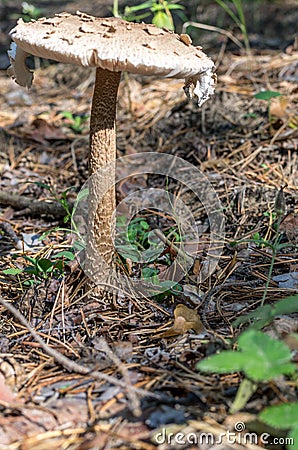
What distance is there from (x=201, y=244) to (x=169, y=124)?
1.40 m

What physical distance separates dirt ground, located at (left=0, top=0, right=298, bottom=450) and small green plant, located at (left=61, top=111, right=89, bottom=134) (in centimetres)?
3

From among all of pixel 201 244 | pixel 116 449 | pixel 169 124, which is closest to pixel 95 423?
pixel 116 449

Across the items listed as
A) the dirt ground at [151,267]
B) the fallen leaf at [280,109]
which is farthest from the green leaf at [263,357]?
the fallen leaf at [280,109]

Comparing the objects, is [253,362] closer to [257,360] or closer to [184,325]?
[257,360]

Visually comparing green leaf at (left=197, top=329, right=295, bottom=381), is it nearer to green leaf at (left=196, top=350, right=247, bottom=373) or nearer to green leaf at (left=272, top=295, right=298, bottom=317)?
green leaf at (left=196, top=350, right=247, bottom=373)

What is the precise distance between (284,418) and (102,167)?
143cm

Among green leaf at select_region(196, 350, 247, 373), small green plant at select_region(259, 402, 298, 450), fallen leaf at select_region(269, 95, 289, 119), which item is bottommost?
small green plant at select_region(259, 402, 298, 450)

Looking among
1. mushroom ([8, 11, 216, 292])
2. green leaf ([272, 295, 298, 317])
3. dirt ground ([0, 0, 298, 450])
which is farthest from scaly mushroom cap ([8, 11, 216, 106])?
green leaf ([272, 295, 298, 317])

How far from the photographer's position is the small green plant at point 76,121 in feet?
13.5

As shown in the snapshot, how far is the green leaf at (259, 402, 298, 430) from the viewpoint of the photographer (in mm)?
1234

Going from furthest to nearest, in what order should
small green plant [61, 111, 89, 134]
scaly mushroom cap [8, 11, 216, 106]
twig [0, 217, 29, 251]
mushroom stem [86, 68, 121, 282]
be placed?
small green plant [61, 111, 89, 134], twig [0, 217, 29, 251], mushroom stem [86, 68, 121, 282], scaly mushroom cap [8, 11, 216, 106]

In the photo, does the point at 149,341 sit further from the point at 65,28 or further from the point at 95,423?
the point at 65,28

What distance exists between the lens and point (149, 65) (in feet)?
5.82

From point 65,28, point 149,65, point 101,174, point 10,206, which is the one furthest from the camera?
point 10,206
